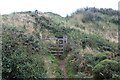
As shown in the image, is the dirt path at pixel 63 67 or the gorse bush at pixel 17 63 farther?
the dirt path at pixel 63 67

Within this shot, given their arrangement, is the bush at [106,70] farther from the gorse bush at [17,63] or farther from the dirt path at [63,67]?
the gorse bush at [17,63]

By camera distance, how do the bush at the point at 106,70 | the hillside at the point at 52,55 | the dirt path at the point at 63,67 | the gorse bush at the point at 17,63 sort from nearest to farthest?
the gorse bush at the point at 17,63 → the hillside at the point at 52,55 → the bush at the point at 106,70 → the dirt path at the point at 63,67

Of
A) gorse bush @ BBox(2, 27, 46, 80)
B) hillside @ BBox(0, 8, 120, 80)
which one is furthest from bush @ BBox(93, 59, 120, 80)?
gorse bush @ BBox(2, 27, 46, 80)

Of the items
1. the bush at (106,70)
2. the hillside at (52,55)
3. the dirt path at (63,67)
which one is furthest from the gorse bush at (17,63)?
the bush at (106,70)

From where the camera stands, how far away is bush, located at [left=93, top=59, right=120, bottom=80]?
12836mm

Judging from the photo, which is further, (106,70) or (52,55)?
(52,55)

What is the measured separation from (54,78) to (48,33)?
8.12m

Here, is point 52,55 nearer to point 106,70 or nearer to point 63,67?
point 63,67

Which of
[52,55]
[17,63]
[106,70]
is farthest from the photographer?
[52,55]

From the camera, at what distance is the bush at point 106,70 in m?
12.8

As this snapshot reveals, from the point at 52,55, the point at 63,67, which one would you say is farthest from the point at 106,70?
the point at 52,55

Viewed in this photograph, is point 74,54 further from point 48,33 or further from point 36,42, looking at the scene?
point 48,33

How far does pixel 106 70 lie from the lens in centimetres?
1289

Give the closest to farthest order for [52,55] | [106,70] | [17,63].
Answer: [17,63]
[106,70]
[52,55]
